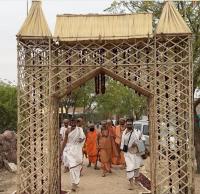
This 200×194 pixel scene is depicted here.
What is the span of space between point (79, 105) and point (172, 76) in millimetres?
31419

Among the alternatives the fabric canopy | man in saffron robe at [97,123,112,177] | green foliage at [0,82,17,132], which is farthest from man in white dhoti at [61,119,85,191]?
green foliage at [0,82,17,132]

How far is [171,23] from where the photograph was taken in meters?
10.9

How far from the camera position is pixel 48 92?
11.0m

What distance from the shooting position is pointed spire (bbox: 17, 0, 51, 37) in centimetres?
1094

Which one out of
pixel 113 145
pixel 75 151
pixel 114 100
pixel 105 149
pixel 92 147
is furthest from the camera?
pixel 114 100

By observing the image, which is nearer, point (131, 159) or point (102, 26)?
point (102, 26)

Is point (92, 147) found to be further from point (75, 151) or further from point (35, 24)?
point (35, 24)

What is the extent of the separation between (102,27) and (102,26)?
34 millimetres

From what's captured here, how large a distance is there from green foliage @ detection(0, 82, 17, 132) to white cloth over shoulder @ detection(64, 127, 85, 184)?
45.6 ft

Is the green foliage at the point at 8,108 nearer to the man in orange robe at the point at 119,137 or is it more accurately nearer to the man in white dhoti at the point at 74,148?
the man in orange robe at the point at 119,137

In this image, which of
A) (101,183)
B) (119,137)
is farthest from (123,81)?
(119,137)

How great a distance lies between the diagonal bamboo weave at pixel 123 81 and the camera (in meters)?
10.8

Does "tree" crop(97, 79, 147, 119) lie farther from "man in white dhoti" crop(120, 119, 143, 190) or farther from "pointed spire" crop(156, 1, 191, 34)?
"pointed spire" crop(156, 1, 191, 34)

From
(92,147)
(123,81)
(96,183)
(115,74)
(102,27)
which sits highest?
(102,27)
